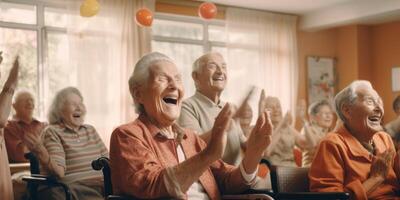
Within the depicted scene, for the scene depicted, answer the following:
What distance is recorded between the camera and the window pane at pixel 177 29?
7023mm

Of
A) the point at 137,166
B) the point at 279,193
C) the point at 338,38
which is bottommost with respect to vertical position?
the point at 279,193

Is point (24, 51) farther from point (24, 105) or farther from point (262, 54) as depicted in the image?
point (262, 54)

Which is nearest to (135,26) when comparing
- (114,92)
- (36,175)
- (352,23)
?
(114,92)

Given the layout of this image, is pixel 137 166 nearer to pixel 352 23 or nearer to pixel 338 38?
pixel 352 23

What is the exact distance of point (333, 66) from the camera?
331 inches

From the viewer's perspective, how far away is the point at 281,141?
487 cm

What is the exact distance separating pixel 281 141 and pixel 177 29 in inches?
112

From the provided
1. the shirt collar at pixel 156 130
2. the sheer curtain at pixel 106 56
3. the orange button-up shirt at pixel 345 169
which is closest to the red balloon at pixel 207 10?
the sheer curtain at pixel 106 56

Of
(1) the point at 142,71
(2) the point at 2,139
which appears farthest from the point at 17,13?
(1) the point at 142,71

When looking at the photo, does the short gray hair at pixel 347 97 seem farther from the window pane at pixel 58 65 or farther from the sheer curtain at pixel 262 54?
the sheer curtain at pixel 262 54

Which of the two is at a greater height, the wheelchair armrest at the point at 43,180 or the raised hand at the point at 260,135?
the raised hand at the point at 260,135

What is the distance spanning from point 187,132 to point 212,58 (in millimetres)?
805

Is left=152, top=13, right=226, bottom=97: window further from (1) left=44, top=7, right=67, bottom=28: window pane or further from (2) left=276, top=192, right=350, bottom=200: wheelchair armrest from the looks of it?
(2) left=276, top=192, right=350, bottom=200: wheelchair armrest

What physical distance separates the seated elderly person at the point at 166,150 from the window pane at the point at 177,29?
15.5 ft
